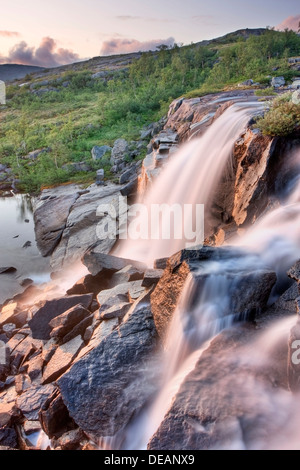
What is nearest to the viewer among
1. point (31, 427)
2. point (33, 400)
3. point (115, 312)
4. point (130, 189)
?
point (31, 427)

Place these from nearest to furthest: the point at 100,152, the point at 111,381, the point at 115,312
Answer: the point at 111,381 → the point at 115,312 → the point at 100,152

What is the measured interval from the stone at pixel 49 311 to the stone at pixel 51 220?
285 inches

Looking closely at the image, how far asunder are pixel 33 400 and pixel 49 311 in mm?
2539

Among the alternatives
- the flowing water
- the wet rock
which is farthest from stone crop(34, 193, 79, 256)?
the wet rock

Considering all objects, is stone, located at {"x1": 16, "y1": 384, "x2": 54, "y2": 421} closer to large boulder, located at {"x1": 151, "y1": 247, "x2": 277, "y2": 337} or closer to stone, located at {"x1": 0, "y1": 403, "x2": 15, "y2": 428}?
stone, located at {"x1": 0, "y1": 403, "x2": 15, "y2": 428}

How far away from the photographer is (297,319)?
5.41 m

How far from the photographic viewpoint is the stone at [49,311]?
27.7 feet

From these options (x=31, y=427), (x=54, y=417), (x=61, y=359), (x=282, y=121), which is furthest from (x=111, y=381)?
(x=282, y=121)

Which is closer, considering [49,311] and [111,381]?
[111,381]

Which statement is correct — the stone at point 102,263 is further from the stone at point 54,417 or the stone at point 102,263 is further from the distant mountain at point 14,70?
the distant mountain at point 14,70

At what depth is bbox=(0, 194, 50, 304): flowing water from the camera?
13.5m

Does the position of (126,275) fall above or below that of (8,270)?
above

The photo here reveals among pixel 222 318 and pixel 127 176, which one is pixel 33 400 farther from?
pixel 127 176

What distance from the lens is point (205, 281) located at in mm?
6102
